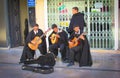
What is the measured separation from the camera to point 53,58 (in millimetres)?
9695

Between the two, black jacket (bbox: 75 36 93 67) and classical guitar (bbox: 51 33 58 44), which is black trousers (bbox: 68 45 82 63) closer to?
black jacket (bbox: 75 36 93 67)

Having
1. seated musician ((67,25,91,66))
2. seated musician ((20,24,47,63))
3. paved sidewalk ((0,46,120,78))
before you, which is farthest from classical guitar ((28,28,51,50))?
seated musician ((67,25,91,66))

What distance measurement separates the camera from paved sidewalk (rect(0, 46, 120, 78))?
9.17 metres

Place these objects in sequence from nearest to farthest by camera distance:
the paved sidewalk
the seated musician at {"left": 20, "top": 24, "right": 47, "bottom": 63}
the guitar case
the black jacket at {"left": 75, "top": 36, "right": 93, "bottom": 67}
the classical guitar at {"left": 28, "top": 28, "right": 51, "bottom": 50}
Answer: the paved sidewalk, the guitar case, the black jacket at {"left": 75, "top": 36, "right": 93, "bottom": 67}, the classical guitar at {"left": 28, "top": 28, "right": 51, "bottom": 50}, the seated musician at {"left": 20, "top": 24, "right": 47, "bottom": 63}

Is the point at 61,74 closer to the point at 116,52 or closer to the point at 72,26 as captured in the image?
the point at 72,26

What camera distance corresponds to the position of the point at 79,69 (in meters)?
9.88

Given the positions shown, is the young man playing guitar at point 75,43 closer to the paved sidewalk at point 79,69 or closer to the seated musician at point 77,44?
the seated musician at point 77,44

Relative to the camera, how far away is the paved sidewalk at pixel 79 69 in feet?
30.1

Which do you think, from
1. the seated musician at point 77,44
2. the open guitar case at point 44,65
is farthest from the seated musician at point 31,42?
the seated musician at point 77,44

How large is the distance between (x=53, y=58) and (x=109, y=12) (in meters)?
3.34

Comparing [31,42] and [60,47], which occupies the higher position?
[31,42]

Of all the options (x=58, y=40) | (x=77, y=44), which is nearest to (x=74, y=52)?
(x=77, y=44)

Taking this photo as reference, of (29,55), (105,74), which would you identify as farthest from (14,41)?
(105,74)

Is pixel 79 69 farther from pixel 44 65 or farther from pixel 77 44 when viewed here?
pixel 44 65
